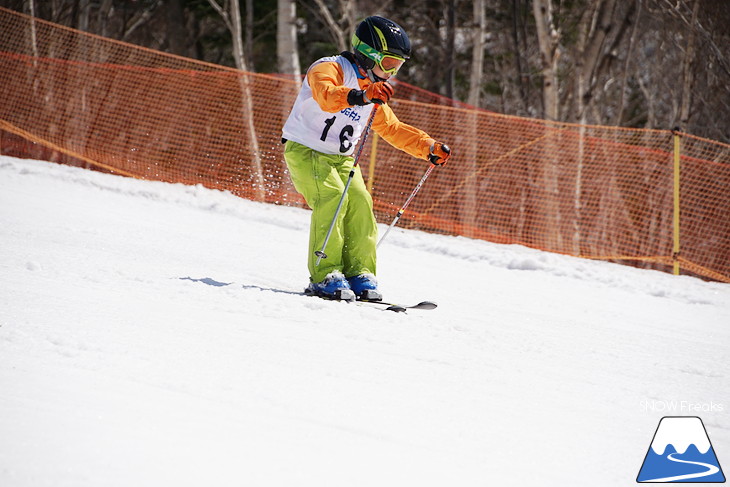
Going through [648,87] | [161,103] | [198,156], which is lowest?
[198,156]

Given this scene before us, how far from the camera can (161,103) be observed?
11.1 meters

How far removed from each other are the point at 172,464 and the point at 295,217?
6587 millimetres

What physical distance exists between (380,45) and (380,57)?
0.08 metres

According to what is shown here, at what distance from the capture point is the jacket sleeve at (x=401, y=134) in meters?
5.11

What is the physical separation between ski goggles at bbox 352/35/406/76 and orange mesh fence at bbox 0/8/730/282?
4684 mm

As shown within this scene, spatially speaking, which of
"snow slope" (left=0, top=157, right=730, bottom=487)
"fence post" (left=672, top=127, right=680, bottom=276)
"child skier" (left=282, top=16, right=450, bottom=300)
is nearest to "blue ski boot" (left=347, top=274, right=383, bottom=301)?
"child skier" (left=282, top=16, right=450, bottom=300)

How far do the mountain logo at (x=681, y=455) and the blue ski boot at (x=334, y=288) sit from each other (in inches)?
80.3

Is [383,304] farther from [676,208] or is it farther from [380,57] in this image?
[676,208]

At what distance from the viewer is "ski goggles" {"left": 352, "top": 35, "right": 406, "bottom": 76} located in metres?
4.69

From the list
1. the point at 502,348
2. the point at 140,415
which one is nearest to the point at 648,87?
the point at 502,348

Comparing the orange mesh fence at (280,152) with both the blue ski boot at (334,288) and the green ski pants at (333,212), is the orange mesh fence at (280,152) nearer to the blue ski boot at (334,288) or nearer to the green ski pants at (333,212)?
the green ski pants at (333,212)

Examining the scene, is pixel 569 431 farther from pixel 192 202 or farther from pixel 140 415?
pixel 192 202

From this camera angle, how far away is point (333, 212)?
472 centimetres

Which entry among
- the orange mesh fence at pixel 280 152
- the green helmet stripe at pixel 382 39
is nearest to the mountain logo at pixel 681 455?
the green helmet stripe at pixel 382 39
